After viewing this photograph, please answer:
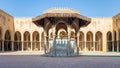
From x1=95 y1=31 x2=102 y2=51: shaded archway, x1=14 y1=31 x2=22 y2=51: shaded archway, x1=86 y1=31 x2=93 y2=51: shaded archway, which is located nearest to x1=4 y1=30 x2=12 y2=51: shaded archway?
x1=14 y1=31 x2=22 y2=51: shaded archway

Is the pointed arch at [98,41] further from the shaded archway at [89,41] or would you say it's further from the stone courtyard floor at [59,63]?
the stone courtyard floor at [59,63]

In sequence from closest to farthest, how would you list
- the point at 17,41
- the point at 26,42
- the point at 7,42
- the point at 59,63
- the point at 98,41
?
the point at 59,63 → the point at 7,42 → the point at 17,41 → the point at 98,41 → the point at 26,42

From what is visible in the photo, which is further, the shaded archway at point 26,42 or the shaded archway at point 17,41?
the shaded archway at point 26,42

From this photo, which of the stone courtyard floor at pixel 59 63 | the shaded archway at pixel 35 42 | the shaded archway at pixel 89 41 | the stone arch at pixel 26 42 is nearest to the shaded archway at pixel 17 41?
the stone arch at pixel 26 42

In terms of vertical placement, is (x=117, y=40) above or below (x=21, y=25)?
below

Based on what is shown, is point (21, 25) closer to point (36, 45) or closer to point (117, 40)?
point (36, 45)

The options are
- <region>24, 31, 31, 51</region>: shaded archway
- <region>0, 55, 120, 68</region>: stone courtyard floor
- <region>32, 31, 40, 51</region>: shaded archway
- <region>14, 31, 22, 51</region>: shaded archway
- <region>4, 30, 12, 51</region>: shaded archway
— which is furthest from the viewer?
<region>24, 31, 31, 51</region>: shaded archway

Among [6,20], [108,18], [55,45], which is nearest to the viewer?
[55,45]

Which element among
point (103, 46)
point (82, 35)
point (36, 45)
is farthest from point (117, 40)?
point (36, 45)

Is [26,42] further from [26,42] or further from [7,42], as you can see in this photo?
[7,42]

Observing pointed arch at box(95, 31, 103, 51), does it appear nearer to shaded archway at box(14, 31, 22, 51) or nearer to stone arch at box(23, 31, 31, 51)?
stone arch at box(23, 31, 31, 51)

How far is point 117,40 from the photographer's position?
4394cm

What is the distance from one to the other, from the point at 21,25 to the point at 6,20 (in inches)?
210

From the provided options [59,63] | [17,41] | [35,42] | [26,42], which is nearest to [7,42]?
[17,41]
